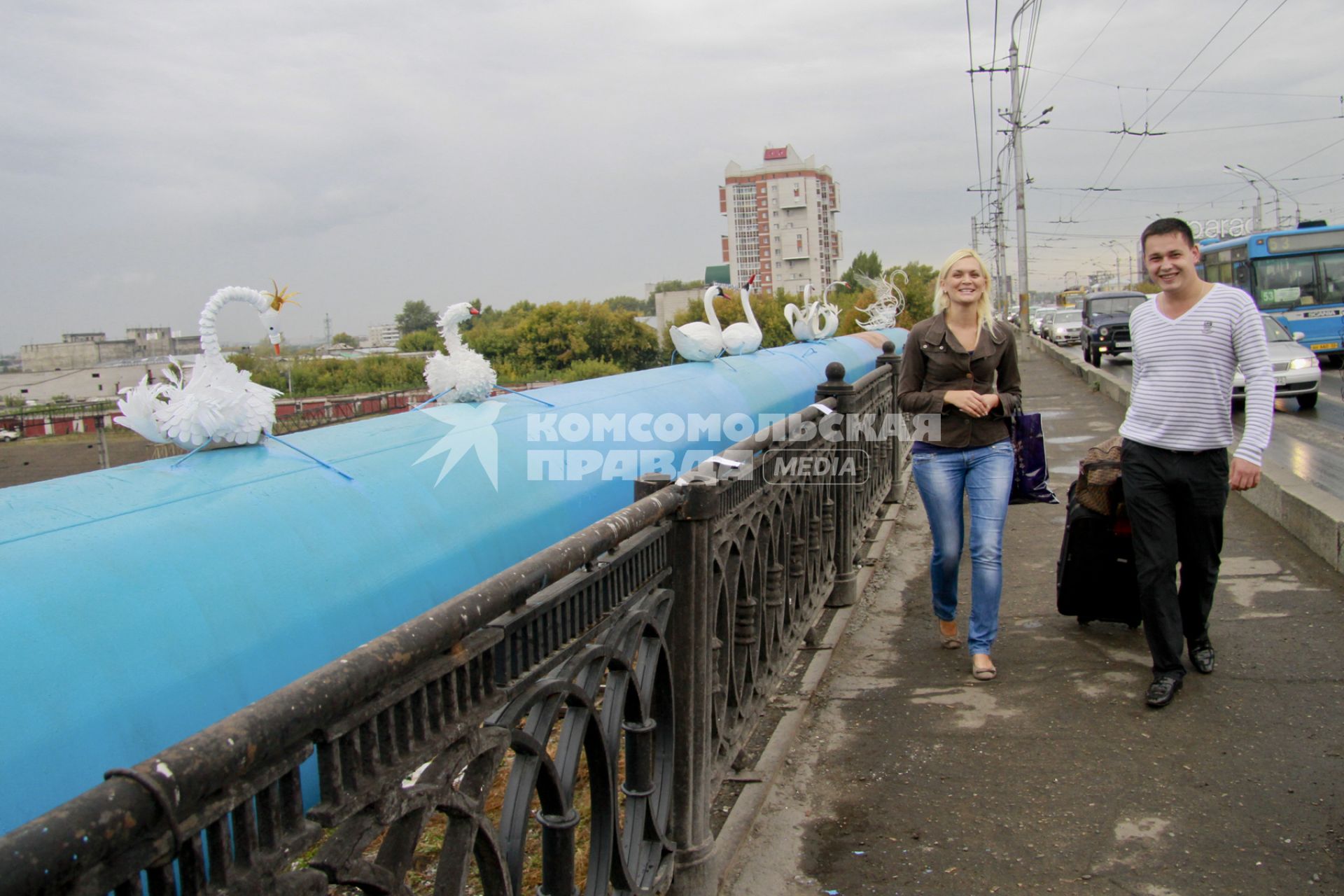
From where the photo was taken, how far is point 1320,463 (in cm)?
1050

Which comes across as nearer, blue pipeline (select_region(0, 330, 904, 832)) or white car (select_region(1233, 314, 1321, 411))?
blue pipeline (select_region(0, 330, 904, 832))

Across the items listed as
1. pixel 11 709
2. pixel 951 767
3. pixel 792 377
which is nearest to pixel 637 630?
pixel 11 709

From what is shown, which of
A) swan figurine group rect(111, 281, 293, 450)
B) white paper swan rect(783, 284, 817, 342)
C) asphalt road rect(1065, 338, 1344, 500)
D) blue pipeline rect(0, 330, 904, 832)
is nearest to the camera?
blue pipeline rect(0, 330, 904, 832)

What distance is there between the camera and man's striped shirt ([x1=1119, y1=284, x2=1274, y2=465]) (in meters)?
3.68

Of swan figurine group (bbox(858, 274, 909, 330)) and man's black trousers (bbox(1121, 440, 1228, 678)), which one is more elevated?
swan figurine group (bbox(858, 274, 909, 330))

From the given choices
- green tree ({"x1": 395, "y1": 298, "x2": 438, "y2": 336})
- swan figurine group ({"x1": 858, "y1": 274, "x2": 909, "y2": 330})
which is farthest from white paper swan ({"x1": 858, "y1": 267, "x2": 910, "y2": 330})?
green tree ({"x1": 395, "y1": 298, "x2": 438, "y2": 336})

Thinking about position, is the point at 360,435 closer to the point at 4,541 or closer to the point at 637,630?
the point at 4,541

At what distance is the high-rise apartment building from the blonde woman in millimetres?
128386

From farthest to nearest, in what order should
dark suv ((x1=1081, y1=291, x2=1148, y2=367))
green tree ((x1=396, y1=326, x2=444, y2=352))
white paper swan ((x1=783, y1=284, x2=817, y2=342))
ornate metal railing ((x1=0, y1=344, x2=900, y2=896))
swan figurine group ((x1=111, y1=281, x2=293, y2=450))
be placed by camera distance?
green tree ((x1=396, y1=326, x2=444, y2=352)), dark suv ((x1=1081, y1=291, x2=1148, y2=367)), white paper swan ((x1=783, y1=284, x2=817, y2=342)), swan figurine group ((x1=111, y1=281, x2=293, y2=450)), ornate metal railing ((x1=0, y1=344, x2=900, y2=896))

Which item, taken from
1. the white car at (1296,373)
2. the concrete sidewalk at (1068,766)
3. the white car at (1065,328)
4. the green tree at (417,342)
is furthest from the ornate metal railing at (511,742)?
the green tree at (417,342)

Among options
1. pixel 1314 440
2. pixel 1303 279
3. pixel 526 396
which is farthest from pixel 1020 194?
pixel 526 396

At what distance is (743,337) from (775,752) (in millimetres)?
6460

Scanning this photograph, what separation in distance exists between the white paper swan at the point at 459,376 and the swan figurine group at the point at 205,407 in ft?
5.01

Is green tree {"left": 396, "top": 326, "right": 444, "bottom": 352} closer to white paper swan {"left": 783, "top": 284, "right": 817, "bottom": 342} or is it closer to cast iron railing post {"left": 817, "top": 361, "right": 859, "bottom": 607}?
white paper swan {"left": 783, "top": 284, "right": 817, "bottom": 342}
